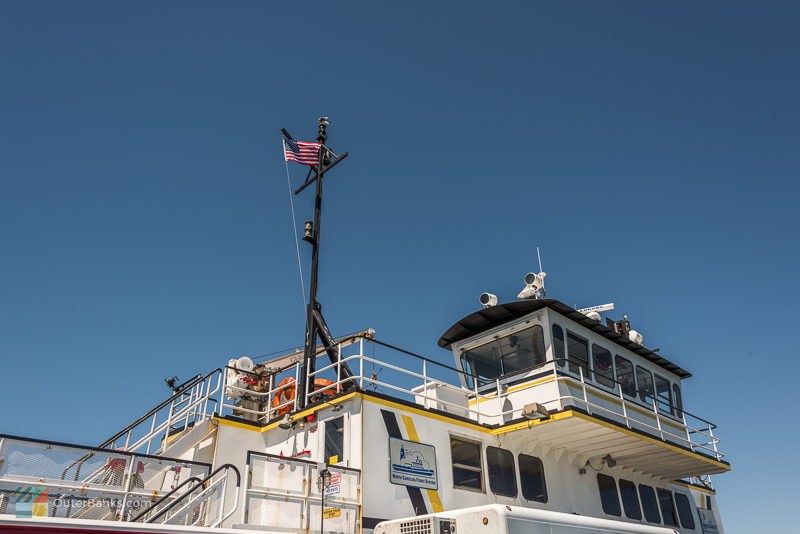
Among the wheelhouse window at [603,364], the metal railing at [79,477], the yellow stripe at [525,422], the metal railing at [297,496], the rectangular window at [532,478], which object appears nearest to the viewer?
the metal railing at [79,477]

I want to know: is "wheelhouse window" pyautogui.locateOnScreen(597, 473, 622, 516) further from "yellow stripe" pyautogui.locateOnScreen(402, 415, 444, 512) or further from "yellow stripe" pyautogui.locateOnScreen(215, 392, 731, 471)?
"yellow stripe" pyautogui.locateOnScreen(402, 415, 444, 512)

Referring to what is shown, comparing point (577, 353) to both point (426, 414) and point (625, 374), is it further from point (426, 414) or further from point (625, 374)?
point (426, 414)

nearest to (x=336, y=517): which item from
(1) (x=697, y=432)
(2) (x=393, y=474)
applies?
(2) (x=393, y=474)

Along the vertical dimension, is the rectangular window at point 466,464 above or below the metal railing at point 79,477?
above

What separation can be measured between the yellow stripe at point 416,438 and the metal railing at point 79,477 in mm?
4279

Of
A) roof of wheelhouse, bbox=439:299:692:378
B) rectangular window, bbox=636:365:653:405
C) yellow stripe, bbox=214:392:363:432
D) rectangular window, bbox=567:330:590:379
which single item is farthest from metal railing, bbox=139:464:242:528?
rectangular window, bbox=636:365:653:405

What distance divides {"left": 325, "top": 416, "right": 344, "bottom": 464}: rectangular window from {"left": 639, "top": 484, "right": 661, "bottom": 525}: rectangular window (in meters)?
10.5

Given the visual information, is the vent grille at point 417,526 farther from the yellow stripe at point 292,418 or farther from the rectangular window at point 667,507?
the rectangular window at point 667,507

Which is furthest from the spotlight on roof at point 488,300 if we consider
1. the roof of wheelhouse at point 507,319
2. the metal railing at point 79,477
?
the metal railing at point 79,477

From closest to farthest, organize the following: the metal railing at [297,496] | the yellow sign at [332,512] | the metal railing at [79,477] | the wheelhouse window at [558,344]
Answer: the metal railing at [79,477]
the metal railing at [297,496]
the yellow sign at [332,512]
the wheelhouse window at [558,344]

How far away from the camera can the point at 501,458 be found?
13672mm

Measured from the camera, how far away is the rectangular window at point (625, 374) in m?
17.5

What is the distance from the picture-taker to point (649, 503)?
18.0m

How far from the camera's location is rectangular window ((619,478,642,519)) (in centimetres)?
1691
